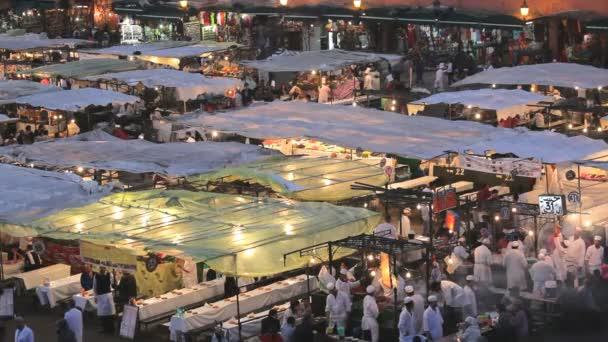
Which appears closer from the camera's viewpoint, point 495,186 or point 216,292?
point 216,292

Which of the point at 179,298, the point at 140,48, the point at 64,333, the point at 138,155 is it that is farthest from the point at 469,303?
the point at 140,48

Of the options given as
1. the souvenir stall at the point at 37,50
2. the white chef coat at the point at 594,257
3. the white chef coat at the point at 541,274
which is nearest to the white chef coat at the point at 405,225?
the white chef coat at the point at 594,257

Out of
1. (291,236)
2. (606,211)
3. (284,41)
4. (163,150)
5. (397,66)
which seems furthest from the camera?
(284,41)

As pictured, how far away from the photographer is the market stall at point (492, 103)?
31953 millimetres

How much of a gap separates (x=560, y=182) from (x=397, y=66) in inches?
695

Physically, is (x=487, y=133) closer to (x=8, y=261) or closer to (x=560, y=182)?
(x=560, y=182)

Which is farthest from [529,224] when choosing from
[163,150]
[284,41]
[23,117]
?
[284,41]

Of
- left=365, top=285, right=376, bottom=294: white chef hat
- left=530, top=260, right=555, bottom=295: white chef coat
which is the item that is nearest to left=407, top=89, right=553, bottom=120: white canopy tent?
left=530, top=260, right=555, bottom=295: white chef coat

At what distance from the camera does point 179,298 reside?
886 inches

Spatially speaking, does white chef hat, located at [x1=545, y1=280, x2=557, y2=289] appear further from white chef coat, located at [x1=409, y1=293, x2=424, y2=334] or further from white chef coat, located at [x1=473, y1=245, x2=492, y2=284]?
white chef coat, located at [x1=409, y1=293, x2=424, y2=334]

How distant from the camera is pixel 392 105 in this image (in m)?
36.5

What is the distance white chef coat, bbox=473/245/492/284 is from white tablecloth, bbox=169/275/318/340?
120 inches

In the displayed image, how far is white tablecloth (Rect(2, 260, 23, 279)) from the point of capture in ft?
81.3

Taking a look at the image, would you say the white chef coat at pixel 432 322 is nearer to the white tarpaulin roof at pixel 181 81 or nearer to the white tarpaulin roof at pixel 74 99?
the white tarpaulin roof at pixel 74 99
